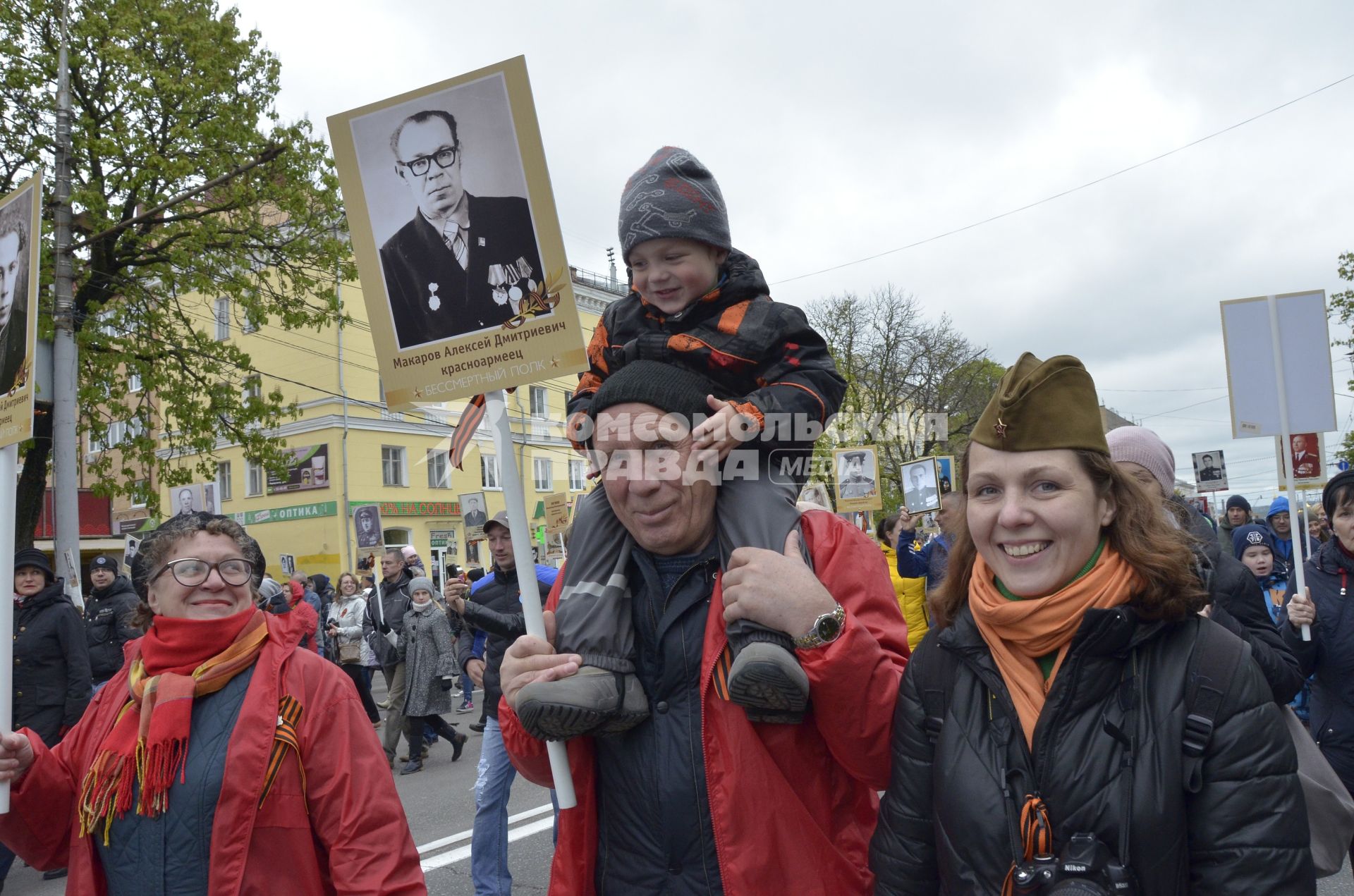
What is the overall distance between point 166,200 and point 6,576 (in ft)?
48.2

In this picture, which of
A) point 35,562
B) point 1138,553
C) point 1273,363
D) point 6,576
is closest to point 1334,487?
point 1273,363

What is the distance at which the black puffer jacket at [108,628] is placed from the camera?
7.68 metres

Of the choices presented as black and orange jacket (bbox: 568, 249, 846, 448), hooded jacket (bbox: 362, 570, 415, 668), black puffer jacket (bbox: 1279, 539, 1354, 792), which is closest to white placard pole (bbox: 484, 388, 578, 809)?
black and orange jacket (bbox: 568, 249, 846, 448)

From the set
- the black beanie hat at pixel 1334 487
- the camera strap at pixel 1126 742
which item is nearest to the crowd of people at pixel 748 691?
the camera strap at pixel 1126 742

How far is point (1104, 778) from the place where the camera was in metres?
1.71

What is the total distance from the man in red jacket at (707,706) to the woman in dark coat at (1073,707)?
0.13 meters

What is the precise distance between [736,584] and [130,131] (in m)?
16.4

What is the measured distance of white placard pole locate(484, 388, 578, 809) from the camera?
2146 millimetres

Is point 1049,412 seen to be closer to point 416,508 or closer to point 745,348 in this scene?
point 745,348

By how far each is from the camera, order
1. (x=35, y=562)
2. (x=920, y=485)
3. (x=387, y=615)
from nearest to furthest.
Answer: (x=35, y=562)
(x=387, y=615)
(x=920, y=485)

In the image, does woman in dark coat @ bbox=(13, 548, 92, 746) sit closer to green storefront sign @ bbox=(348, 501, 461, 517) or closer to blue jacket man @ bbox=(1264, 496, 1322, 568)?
blue jacket man @ bbox=(1264, 496, 1322, 568)

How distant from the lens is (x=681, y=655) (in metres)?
2.15

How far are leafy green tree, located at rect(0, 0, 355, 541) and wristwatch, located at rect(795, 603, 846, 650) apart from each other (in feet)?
48.6

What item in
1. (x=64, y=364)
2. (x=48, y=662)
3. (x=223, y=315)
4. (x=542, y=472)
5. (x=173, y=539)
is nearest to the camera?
(x=173, y=539)
